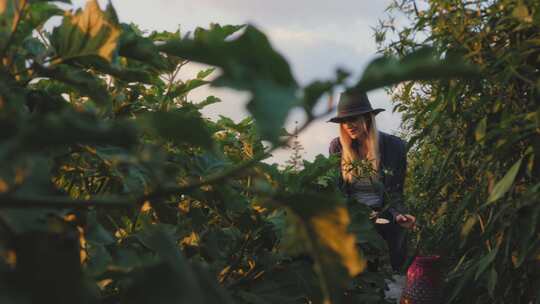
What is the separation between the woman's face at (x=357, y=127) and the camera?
4.25 meters

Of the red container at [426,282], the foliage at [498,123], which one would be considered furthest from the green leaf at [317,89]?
the red container at [426,282]

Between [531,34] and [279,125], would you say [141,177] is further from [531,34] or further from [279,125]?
[531,34]

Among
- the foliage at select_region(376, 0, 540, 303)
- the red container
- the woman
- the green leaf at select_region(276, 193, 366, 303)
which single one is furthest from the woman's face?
the green leaf at select_region(276, 193, 366, 303)

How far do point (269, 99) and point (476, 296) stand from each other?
196 cm

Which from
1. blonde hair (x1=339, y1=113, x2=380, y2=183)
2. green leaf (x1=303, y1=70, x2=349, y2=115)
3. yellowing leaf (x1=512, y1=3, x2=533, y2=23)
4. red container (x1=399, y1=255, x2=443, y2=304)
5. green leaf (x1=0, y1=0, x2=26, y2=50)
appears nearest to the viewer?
green leaf (x1=303, y1=70, x2=349, y2=115)

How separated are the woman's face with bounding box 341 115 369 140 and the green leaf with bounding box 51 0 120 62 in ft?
11.3

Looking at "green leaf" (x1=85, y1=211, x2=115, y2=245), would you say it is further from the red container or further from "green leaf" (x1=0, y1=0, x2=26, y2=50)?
the red container

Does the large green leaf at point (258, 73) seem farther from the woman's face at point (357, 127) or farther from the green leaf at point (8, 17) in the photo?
the woman's face at point (357, 127)

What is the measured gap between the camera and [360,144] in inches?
169

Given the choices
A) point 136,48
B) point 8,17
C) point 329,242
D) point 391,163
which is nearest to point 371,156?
point 391,163

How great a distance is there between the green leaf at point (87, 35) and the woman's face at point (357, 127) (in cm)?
343

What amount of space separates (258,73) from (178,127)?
9cm

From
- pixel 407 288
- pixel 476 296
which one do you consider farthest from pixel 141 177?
pixel 407 288

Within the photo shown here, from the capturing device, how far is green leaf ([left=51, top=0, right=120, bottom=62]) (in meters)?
0.86
